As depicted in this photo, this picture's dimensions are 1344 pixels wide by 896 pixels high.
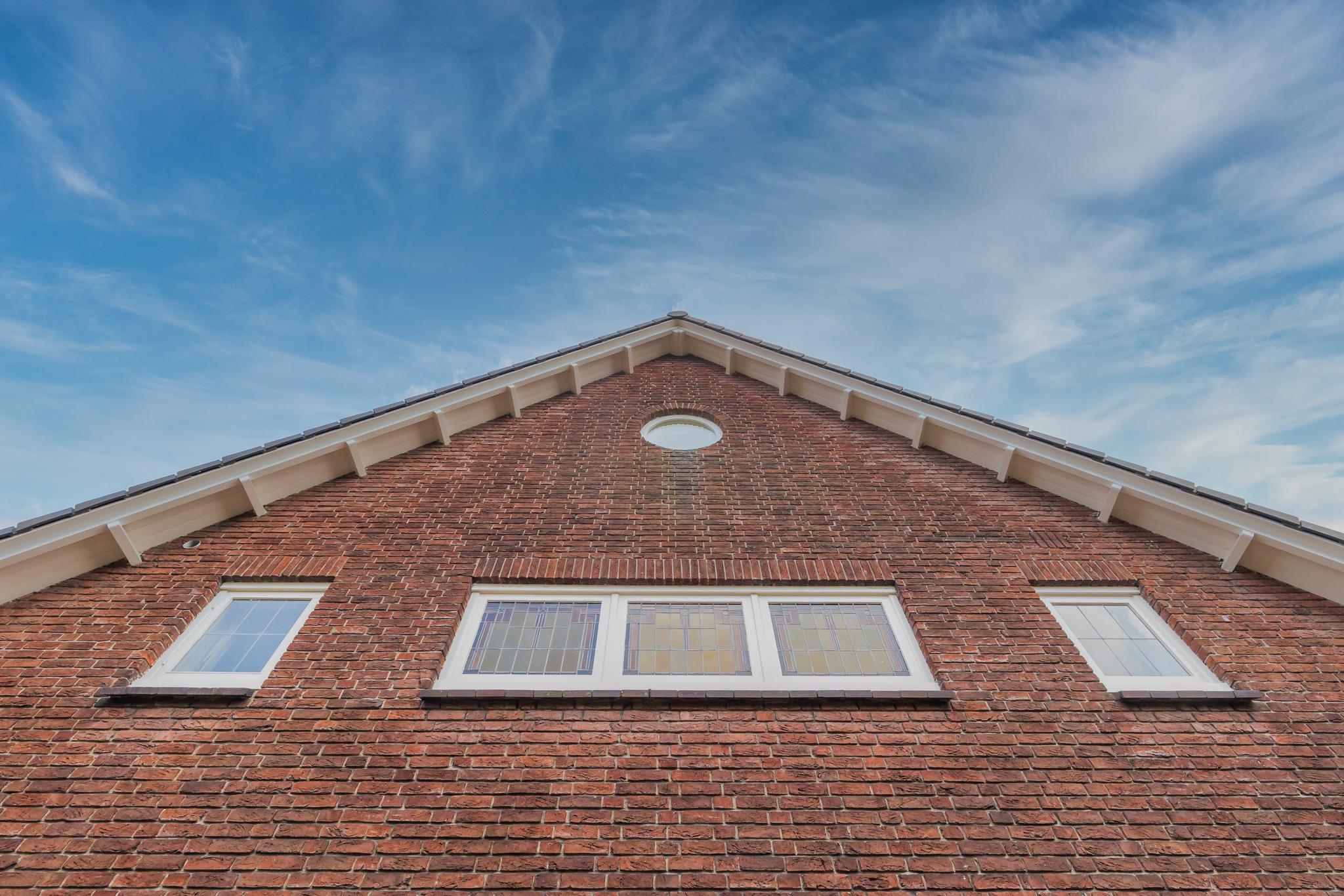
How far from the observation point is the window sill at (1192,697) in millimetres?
5332

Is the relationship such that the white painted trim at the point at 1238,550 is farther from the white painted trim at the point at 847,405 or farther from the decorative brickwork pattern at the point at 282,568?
the decorative brickwork pattern at the point at 282,568

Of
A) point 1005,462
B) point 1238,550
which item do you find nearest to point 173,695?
point 1005,462

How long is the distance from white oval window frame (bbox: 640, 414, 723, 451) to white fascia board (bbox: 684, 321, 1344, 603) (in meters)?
1.57

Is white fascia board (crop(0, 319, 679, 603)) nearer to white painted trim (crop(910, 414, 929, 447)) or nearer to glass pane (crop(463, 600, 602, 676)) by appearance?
glass pane (crop(463, 600, 602, 676))

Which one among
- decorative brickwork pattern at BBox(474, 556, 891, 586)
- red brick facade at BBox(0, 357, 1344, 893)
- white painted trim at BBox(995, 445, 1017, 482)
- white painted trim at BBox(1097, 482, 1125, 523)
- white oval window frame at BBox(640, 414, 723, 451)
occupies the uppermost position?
white oval window frame at BBox(640, 414, 723, 451)

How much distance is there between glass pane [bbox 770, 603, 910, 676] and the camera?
18.8 feet

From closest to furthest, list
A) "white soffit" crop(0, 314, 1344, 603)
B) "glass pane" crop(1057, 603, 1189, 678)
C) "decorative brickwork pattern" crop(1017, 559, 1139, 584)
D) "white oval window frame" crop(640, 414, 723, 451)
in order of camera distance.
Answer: "glass pane" crop(1057, 603, 1189, 678) → "white soffit" crop(0, 314, 1344, 603) → "decorative brickwork pattern" crop(1017, 559, 1139, 584) → "white oval window frame" crop(640, 414, 723, 451)

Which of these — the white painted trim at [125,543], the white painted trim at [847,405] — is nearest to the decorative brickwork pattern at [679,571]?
the white painted trim at [847,405]

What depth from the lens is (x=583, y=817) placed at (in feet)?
14.6

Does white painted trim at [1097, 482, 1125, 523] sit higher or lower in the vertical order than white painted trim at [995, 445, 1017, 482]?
lower

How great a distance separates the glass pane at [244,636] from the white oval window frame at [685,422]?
4601mm

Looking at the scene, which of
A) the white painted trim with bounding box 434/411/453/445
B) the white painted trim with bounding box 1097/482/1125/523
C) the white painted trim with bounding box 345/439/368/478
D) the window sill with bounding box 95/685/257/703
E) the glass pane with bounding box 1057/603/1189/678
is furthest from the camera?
the white painted trim with bounding box 434/411/453/445

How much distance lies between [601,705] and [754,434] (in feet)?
15.5

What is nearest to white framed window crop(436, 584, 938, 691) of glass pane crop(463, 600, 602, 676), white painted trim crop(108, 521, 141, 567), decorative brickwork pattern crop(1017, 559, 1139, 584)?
glass pane crop(463, 600, 602, 676)
